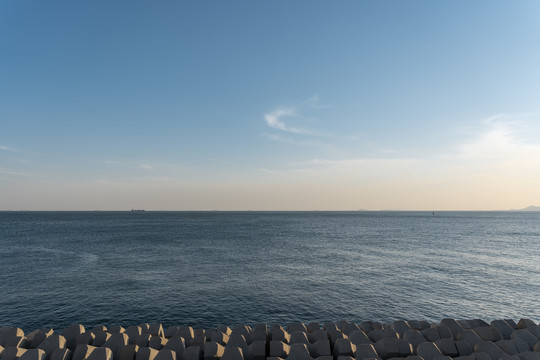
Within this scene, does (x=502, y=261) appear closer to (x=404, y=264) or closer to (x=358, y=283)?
(x=404, y=264)

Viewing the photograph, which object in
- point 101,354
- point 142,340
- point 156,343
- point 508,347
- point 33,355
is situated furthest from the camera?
point 142,340

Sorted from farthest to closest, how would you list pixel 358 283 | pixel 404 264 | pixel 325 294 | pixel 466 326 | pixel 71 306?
pixel 404 264 → pixel 358 283 → pixel 325 294 → pixel 71 306 → pixel 466 326

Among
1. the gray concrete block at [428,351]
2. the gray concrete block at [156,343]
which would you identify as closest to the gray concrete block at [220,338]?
the gray concrete block at [156,343]

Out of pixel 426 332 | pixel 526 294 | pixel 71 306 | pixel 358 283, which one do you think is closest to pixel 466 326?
pixel 426 332

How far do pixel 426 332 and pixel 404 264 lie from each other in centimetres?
3727

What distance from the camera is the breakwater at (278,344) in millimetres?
13703

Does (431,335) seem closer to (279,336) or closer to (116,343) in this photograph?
(279,336)

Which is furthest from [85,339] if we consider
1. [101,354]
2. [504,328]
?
[504,328]

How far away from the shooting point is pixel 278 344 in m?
14.6

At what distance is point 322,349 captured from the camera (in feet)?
47.3

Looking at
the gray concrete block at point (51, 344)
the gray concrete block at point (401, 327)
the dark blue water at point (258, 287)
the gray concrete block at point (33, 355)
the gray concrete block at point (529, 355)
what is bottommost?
the dark blue water at point (258, 287)

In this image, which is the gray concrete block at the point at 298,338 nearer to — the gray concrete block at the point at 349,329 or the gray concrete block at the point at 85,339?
the gray concrete block at the point at 349,329

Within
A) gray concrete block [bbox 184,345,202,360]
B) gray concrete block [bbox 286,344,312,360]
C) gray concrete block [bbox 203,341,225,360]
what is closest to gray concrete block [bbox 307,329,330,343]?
gray concrete block [bbox 286,344,312,360]

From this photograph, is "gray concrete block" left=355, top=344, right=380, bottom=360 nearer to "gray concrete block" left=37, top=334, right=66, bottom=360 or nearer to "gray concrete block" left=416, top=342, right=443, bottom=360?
"gray concrete block" left=416, top=342, right=443, bottom=360
